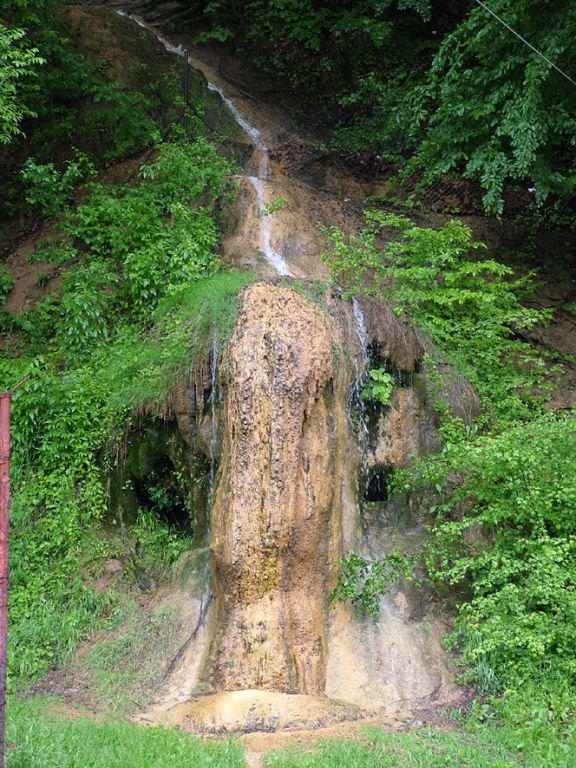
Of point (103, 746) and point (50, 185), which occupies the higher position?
point (50, 185)

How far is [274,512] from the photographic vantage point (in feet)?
23.6

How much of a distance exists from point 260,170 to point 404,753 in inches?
430

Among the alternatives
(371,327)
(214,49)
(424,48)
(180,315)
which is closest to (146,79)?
(214,49)

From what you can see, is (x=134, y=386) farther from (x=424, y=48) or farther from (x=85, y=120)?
(x=424, y=48)

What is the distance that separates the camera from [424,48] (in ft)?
50.3

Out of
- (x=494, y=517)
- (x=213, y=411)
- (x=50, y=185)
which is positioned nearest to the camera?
(x=494, y=517)

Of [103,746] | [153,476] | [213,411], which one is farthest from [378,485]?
[103,746]

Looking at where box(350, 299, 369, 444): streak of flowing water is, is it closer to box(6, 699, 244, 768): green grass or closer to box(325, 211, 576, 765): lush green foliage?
box(325, 211, 576, 765): lush green foliage

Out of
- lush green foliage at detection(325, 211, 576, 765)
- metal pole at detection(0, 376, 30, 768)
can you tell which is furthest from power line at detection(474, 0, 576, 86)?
metal pole at detection(0, 376, 30, 768)

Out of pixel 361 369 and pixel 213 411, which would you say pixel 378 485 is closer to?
pixel 361 369

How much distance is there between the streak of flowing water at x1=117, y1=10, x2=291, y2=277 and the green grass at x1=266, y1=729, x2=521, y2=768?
615 centimetres

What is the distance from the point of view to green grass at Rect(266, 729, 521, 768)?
17.8ft

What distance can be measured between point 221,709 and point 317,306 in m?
4.36

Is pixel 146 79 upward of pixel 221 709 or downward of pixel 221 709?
upward
